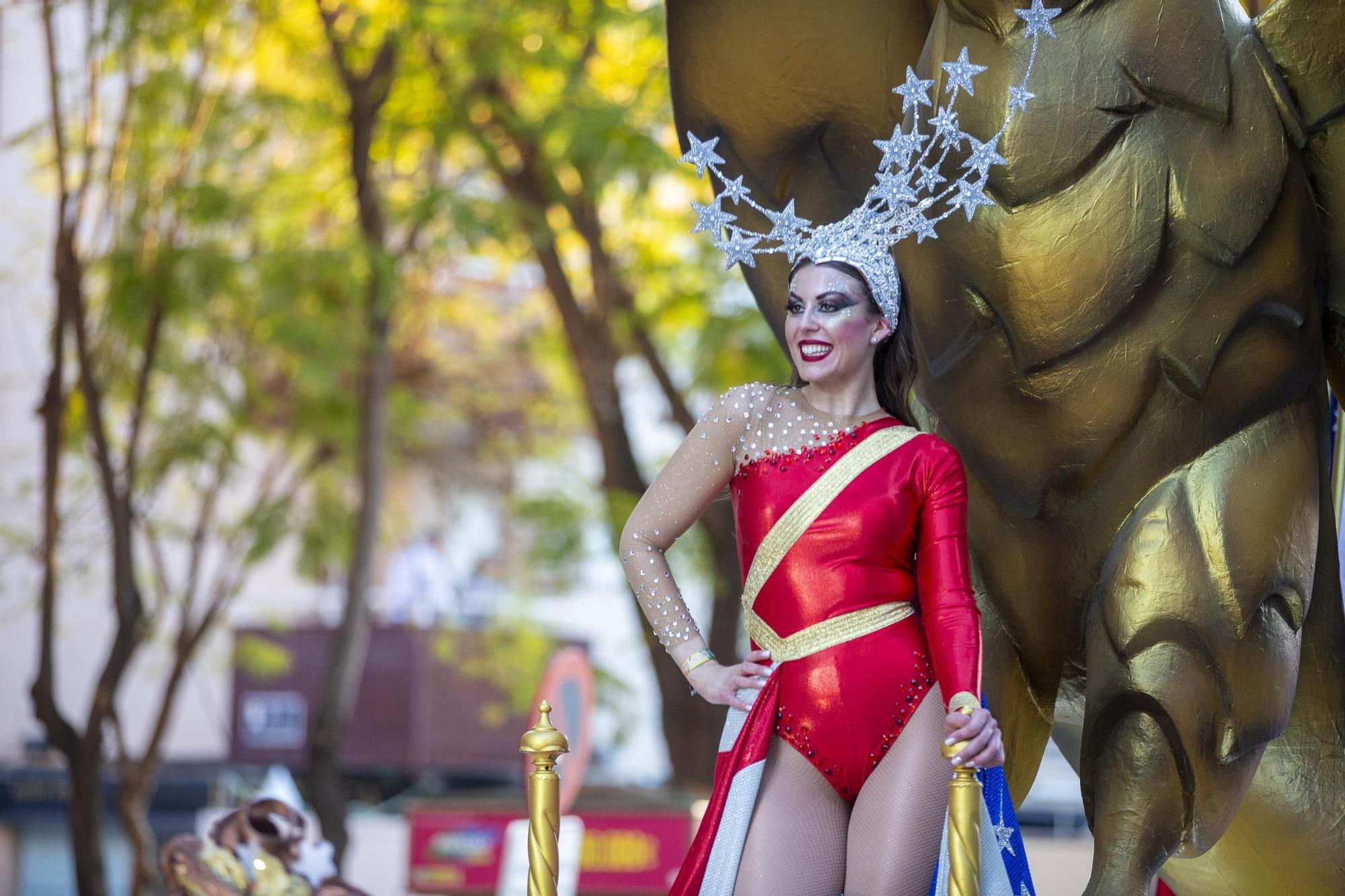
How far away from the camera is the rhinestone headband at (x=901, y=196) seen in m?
2.75

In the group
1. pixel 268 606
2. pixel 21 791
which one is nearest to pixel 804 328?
pixel 21 791

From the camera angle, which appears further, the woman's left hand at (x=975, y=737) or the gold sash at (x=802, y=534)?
the gold sash at (x=802, y=534)

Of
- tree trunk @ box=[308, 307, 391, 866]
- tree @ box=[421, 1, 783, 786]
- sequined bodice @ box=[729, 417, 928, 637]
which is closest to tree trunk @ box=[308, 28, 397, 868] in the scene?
tree trunk @ box=[308, 307, 391, 866]

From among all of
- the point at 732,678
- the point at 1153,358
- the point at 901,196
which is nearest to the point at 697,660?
the point at 732,678

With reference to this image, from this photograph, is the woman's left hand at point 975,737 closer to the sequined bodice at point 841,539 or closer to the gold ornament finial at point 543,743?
the sequined bodice at point 841,539

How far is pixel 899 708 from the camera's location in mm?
2629

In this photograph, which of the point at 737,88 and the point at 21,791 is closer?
the point at 737,88

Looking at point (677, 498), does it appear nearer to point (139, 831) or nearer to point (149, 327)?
point (149, 327)

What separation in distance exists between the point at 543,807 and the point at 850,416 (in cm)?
77

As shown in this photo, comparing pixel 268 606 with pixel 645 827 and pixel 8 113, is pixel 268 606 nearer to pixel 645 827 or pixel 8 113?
pixel 8 113

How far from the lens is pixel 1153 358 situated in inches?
118

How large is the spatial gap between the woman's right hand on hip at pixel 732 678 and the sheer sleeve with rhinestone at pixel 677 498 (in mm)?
A: 96

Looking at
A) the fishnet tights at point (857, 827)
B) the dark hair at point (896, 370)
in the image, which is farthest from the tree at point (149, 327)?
the fishnet tights at point (857, 827)

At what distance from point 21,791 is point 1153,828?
10170 millimetres
